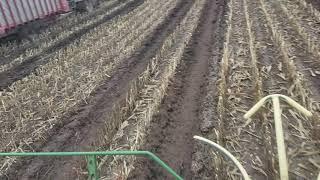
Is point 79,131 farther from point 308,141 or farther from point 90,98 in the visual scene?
point 308,141

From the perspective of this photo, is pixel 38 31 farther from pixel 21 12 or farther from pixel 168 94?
pixel 168 94

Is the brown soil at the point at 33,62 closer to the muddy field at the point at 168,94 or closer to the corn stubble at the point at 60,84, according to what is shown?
the muddy field at the point at 168,94

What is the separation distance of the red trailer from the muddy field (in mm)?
651

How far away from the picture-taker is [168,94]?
7129 millimetres

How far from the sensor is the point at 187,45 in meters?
10.1

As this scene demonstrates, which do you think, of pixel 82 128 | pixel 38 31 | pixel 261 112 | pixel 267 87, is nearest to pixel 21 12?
pixel 38 31

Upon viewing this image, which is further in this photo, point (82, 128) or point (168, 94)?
point (168, 94)

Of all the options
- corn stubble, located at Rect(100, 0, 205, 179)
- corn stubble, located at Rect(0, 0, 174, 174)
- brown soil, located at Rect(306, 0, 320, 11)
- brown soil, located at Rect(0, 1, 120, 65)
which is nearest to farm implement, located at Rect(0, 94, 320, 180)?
corn stubble, located at Rect(100, 0, 205, 179)

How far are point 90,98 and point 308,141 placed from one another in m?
4.07

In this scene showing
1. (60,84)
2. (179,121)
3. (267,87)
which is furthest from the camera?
(60,84)

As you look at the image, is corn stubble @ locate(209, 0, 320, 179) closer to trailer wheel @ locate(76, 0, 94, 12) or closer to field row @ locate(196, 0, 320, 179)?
field row @ locate(196, 0, 320, 179)

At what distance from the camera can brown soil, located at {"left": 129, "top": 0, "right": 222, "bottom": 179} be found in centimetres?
492

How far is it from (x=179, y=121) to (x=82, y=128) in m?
1.60

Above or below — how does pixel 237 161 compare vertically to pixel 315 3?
above
